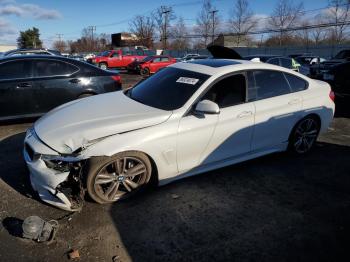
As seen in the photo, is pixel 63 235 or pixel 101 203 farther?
pixel 101 203

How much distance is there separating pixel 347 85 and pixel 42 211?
26.4 ft

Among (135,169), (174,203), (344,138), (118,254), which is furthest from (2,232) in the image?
(344,138)

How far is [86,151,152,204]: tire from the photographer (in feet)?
11.3

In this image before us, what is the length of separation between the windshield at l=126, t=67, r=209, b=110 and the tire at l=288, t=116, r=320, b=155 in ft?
6.11

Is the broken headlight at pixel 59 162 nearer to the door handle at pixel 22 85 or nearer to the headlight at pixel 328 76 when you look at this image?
the door handle at pixel 22 85

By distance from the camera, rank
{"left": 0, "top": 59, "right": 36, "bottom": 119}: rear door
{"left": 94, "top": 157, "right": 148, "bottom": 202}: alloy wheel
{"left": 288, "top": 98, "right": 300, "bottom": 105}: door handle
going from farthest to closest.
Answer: {"left": 0, "top": 59, "right": 36, "bottom": 119}: rear door
{"left": 288, "top": 98, "right": 300, "bottom": 105}: door handle
{"left": 94, "top": 157, "right": 148, "bottom": 202}: alloy wheel

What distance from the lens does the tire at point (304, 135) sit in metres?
5.07

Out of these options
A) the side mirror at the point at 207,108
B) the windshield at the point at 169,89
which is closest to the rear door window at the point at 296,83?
the windshield at the point at 169,89

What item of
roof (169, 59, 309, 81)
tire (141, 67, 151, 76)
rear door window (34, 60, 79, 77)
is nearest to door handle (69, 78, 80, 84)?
rear door window (34, 60, 79, 77)

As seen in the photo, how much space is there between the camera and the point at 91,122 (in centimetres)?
368

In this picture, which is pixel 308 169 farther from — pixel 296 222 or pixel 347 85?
pixel 347 85

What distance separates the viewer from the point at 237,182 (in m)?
4.30

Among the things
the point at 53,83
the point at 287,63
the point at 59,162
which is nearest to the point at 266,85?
the point at 59,162

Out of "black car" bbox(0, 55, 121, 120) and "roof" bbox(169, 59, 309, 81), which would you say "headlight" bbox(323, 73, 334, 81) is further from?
"black car" bbox(0, 55, 121, 120)
